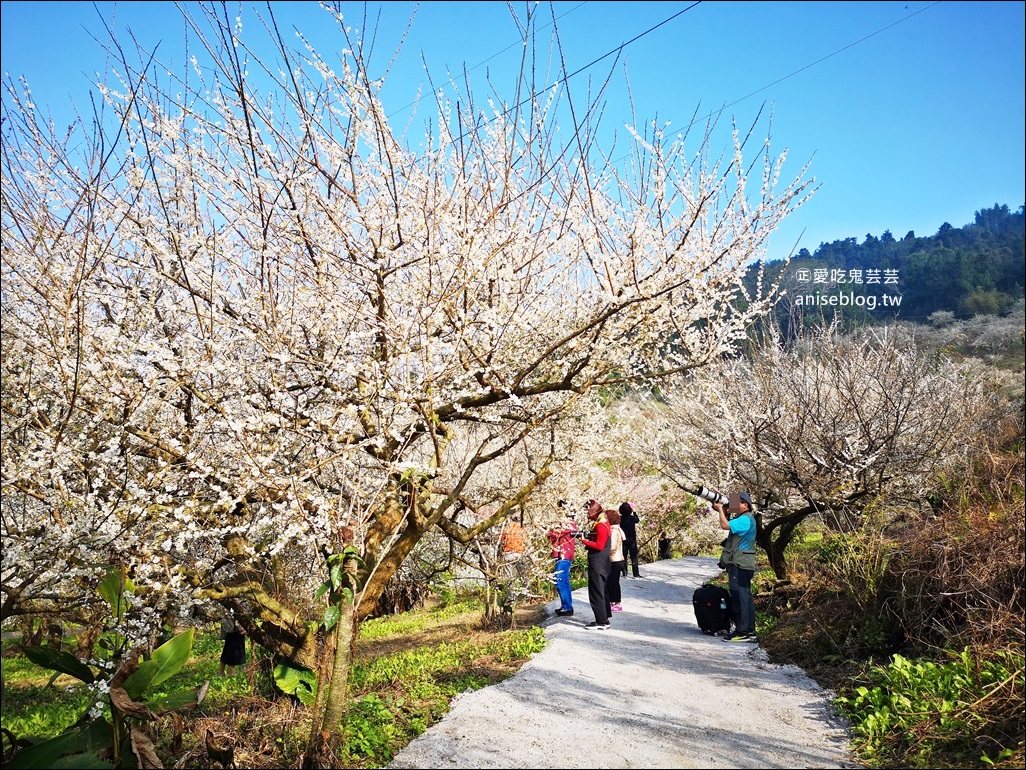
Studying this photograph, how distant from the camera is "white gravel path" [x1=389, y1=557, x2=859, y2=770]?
3791mm

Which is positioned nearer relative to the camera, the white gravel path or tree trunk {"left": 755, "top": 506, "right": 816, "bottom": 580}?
the white gravel path

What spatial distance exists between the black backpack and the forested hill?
5332mm

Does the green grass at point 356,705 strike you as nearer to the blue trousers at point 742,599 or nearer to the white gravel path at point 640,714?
the white gravel path at point 640,714

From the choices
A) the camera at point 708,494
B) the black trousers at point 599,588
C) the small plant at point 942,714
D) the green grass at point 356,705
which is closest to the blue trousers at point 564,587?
the green grass at point 356,705

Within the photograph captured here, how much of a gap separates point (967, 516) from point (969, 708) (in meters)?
1.82

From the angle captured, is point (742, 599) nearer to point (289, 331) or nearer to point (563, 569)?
point (563, 569)

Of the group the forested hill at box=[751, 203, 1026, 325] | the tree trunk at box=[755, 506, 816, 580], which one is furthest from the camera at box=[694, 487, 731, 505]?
the forested hill at box=[751, 203, 1026, 325]

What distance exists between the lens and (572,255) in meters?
5.63

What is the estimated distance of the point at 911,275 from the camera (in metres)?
20.7

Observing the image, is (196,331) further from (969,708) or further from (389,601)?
(389,601)

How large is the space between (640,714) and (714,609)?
3376 millimetres

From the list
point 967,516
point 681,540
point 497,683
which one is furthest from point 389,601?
point 967,516

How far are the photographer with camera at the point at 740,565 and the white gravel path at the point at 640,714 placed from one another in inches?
11.8

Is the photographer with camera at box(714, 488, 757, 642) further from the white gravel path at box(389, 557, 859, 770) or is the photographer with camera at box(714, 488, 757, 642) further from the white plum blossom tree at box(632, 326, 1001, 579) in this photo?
the white plum blossom tree at box(632, 326, 1001, 579)
